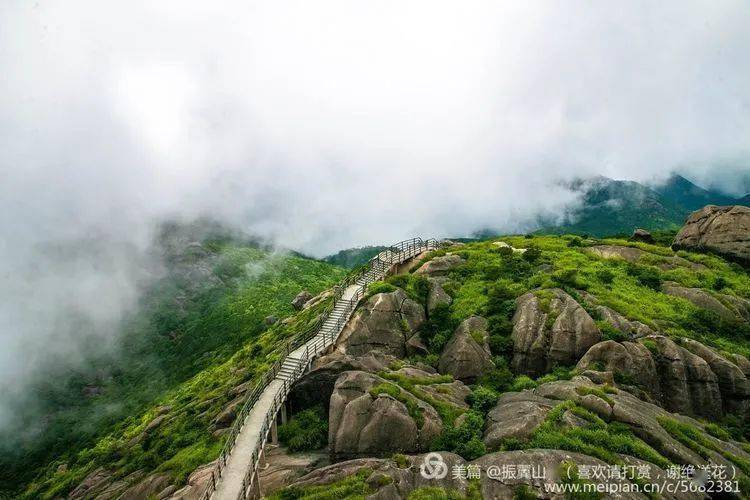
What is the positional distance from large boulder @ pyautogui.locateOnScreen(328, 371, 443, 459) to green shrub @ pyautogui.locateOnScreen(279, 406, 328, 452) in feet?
15.3

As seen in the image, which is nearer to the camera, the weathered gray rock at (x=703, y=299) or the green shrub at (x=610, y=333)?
the green shrub at (x=610, y=333)

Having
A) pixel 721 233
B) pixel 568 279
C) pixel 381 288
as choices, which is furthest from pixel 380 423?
pixel 721 233

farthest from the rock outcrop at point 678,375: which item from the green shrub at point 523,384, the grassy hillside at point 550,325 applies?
the green shrub at point 523,384

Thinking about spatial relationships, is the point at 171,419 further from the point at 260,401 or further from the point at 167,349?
the point at 167,349

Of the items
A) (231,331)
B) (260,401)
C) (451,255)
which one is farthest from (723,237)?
(231,331)

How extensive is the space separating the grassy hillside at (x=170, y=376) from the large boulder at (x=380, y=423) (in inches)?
614

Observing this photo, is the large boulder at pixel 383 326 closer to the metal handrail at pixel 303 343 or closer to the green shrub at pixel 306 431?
the metal handrail at pixel 303 343

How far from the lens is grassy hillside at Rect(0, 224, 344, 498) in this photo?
177 feet

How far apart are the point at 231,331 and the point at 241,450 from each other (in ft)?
328

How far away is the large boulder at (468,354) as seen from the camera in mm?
39594

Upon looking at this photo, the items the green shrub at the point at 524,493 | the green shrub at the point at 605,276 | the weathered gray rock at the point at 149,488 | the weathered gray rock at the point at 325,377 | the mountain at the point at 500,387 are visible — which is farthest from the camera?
the green shrub at the point at 605,276

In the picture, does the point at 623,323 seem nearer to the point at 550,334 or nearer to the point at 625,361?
the point at 625,361

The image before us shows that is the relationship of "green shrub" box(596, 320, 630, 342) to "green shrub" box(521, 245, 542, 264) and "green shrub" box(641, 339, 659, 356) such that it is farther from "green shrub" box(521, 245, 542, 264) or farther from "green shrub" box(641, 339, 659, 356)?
"green shrub" box(521, 245, 542, 264)

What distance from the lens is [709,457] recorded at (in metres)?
26.3
